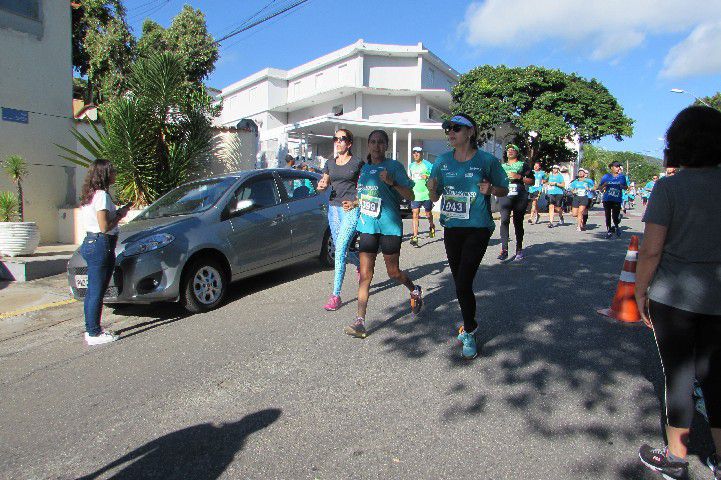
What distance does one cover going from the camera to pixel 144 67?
11.5m

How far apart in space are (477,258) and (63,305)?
5.43 m

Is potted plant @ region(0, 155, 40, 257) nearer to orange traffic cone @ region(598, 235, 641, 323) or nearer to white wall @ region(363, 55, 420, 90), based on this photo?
orange traffic cone @ region(598, 235, 641, 323)

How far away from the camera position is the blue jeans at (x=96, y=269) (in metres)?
4.77

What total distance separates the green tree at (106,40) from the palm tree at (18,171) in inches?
395

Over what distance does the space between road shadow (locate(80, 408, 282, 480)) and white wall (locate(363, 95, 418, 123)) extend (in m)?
28.9

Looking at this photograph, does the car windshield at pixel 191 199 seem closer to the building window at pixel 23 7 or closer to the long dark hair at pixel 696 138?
the long dark hair at pixel 696 138

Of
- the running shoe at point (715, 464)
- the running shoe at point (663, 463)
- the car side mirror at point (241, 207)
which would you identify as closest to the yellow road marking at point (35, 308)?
the car side mirror at point (241, 207)

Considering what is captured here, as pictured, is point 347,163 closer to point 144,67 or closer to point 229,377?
point 229,377

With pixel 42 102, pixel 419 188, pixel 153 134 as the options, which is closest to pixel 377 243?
pixel 419 188

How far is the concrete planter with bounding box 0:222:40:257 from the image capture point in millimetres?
8141

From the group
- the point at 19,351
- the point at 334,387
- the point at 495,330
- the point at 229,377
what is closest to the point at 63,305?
the point at 19,351

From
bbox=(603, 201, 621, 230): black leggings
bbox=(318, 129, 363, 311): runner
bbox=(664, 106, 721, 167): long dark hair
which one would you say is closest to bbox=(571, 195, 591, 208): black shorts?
bbox=(603, 201, 621, 230): black leggings

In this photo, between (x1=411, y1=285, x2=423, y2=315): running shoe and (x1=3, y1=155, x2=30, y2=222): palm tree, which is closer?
(x1=411, y1=285, x2=423, y2=315): running shoe

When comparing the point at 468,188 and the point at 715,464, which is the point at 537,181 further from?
the point at 715,464
